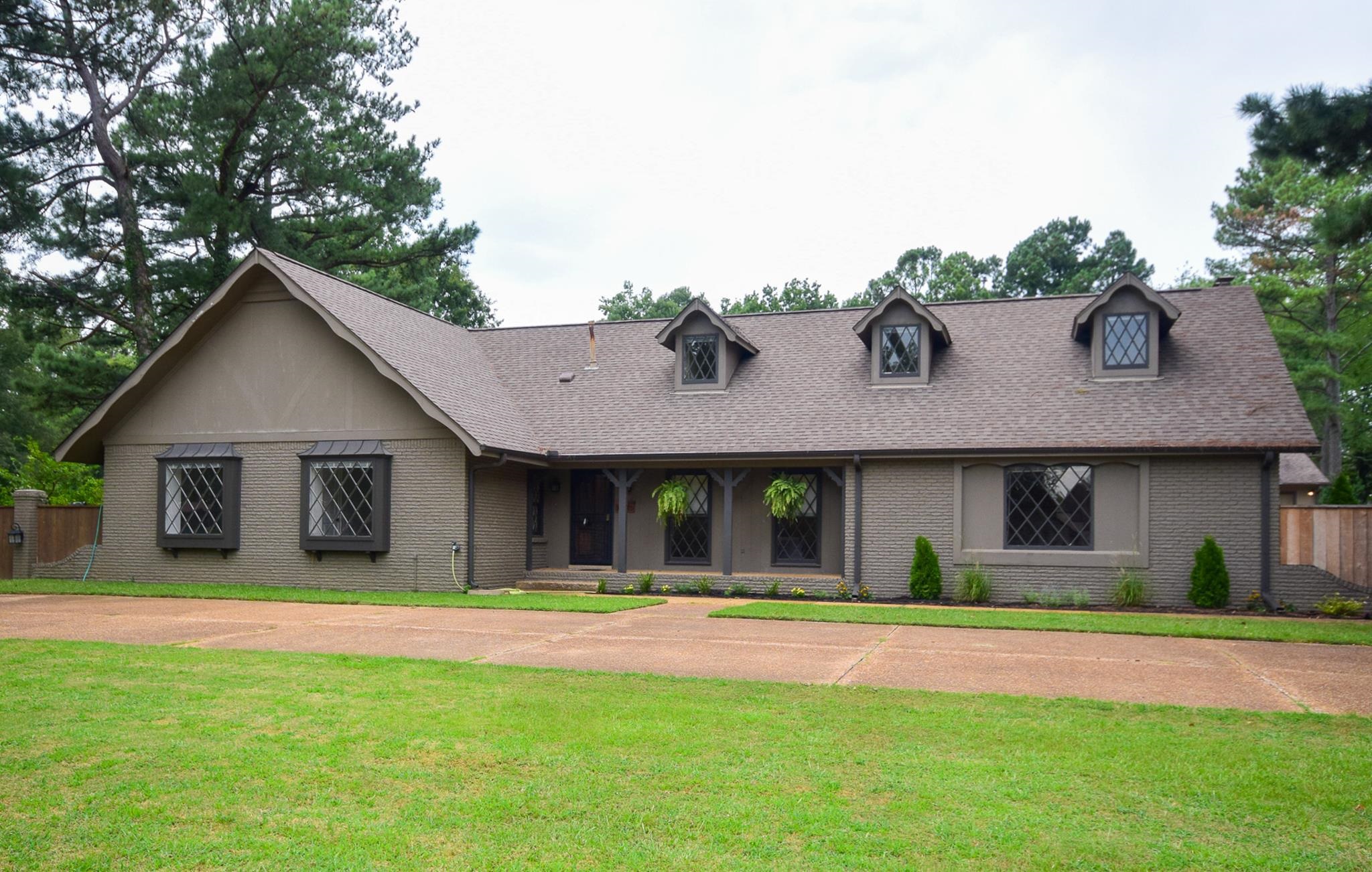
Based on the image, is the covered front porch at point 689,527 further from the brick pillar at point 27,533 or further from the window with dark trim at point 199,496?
the brick pillar at point 27,533

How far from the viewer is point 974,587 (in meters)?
17.0

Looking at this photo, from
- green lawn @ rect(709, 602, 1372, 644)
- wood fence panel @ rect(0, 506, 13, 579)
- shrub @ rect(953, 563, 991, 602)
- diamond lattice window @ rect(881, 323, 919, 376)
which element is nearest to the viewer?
green lawn @ rect(709, 602, 1372, 644)

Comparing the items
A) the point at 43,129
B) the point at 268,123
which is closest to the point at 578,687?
the point at 268,123

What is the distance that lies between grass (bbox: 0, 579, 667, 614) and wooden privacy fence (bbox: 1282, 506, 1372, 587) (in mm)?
10158

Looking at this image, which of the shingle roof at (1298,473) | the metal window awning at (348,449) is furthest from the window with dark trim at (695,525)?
the shingle roof at (1298,473)

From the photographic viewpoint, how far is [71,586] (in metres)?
18.1

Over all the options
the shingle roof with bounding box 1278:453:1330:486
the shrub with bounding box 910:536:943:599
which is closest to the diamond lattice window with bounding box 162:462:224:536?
the shrub with bounding box 910:536:943:599

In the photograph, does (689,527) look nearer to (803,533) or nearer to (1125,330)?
(803,533)

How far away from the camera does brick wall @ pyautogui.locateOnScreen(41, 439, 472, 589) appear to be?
17.9 metres

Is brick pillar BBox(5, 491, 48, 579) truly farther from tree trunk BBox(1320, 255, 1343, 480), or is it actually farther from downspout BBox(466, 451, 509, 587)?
tree trunk BBox(1320, 255, 1343, 480)

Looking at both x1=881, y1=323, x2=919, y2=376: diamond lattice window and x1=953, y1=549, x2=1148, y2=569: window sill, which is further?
x1=881, y1=323, x2=919, y2=376: diamond lattice window

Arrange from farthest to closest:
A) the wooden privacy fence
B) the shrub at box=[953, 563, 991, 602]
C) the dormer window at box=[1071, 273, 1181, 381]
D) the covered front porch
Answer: the covered front porch → the dormer window at box=[1071, 273, 1181, 381] → the shrub at box=[953, 563, 991, 602] → the wooden privacy fence

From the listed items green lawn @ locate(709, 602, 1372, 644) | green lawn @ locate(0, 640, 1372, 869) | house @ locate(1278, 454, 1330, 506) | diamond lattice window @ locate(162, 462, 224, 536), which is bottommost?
green lawn @ locate(709, 602, 1372, 644)

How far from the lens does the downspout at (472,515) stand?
17.7 meters
